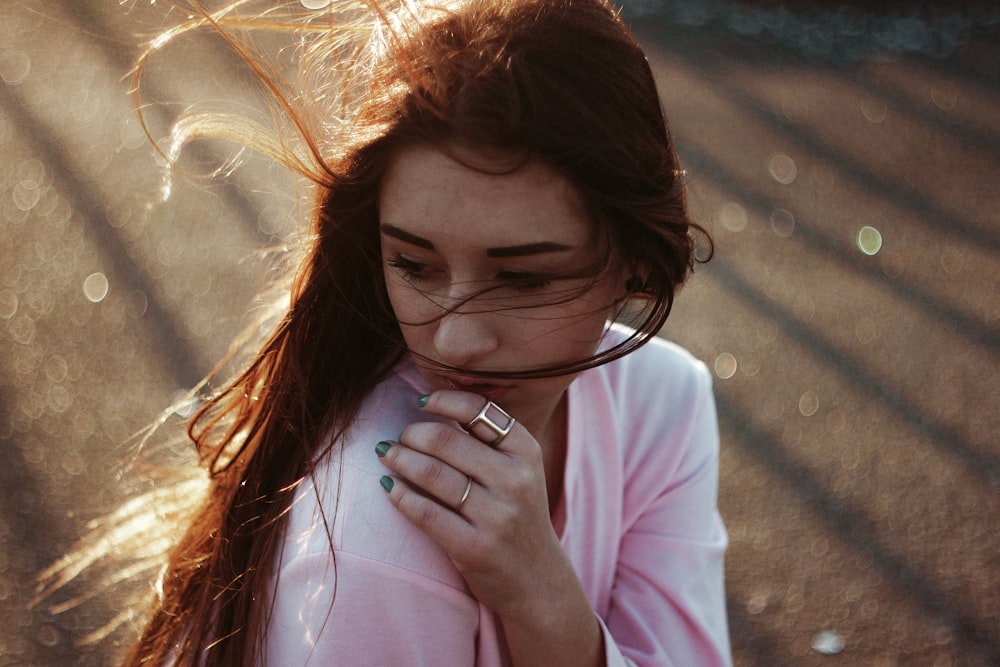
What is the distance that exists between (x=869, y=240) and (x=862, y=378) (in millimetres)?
1200

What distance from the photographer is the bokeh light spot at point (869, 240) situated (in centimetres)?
509

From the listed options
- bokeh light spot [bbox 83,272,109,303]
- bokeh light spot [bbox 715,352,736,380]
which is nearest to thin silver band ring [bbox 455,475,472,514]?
bokeh light spot [bbox 715,352,736,380]

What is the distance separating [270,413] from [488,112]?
712mm

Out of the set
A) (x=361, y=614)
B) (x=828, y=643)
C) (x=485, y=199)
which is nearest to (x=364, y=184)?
(x=485, y=199)

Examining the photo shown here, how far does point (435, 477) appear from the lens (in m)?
1.48

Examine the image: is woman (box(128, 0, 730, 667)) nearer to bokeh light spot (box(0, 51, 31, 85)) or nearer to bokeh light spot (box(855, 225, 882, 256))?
bokeh light spot (box(855, 225, 882, 256))

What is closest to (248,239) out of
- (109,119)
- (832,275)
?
(109,119)

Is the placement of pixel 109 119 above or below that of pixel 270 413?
below

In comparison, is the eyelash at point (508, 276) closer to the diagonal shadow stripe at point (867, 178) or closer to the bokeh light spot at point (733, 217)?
the bokeh light spot at point (733, 217)

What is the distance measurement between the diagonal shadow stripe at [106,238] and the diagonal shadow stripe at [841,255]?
3.11 meters

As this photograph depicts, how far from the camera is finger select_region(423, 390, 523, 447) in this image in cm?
152

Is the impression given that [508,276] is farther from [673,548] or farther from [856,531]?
[856,531]

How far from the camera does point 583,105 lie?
143 centimetres

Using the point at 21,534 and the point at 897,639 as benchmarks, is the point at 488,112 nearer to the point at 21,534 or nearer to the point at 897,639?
the point at 897,639
